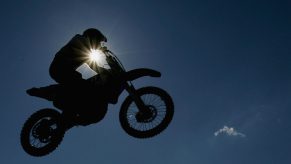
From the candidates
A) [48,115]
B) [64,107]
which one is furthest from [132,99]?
[48,115]

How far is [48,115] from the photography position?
890 cm

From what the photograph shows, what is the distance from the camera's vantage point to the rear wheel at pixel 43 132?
8523 mm

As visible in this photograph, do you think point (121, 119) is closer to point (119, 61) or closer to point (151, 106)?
point (151, 106)

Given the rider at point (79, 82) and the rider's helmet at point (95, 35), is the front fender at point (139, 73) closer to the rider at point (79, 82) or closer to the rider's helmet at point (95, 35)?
the rider at point (79, 82)

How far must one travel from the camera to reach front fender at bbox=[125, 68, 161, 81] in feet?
27.2

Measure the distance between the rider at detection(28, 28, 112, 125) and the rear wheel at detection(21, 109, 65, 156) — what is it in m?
0.64

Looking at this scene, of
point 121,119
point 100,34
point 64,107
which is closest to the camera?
point 100,34

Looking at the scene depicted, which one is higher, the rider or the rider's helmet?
the rider's helmet

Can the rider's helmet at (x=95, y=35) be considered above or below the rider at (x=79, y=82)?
above

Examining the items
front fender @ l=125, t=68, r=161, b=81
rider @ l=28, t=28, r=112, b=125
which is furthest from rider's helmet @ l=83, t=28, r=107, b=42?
front fender @ l=125, t=68, r=161, b=81

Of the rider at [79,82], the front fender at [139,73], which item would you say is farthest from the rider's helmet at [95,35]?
the front fender at [139,73]

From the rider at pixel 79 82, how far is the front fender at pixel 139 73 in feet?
2.06

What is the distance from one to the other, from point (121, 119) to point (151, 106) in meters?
1.02

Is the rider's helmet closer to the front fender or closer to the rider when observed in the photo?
the rider
